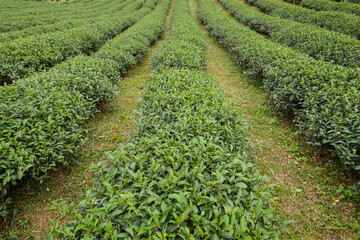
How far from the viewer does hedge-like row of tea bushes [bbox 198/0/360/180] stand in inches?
127

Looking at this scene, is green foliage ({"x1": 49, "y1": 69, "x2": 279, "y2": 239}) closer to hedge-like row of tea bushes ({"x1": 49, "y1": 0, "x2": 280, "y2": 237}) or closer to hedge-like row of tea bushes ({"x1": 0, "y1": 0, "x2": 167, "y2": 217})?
hedge-like row of tea bushes ({"x1": 49, "y1": 0, "x2": 280, "y2": 237})

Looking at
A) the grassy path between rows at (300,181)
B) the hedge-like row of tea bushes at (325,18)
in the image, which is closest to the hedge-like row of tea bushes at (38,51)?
the grassy path between rows at (300,181)

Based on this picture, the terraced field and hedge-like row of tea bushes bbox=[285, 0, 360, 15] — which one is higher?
hedge-like row of tea bushes bbox=[285, 0, 360, 15]

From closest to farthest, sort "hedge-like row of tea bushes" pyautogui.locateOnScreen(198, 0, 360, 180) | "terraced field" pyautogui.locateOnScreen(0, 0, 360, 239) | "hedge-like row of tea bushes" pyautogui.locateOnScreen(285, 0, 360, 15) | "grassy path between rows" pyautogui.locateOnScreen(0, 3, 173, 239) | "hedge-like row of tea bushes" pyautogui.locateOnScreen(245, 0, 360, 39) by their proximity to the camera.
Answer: "terraced field" pyautogui.locateOnScreen(0, 0, 360, 239)
"grassy path between rows" pyautogui.locateOnScreen(0, 3, 173, 239)
"hedge-like row of tea bushes" pyautogui.locateOnScreen(198, 0, 360, 180)
"hedge-like row of tea bushes" pyautogui.locateOnScreen(245, 0, 360, 39)
"hedge-like row of tea bushes" pyautogui.locateOnScreen(285, 0, 360, 15)

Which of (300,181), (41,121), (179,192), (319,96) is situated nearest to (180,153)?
(179,192)

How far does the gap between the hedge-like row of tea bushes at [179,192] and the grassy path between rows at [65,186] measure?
39 centimetres

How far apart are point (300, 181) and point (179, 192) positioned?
3117 millimetres

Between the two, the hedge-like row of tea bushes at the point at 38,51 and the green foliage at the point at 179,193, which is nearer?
the green foliage at the point at 179,193

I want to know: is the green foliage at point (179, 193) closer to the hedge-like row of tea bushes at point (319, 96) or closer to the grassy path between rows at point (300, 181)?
the grassy path between rows at point (300, 181)

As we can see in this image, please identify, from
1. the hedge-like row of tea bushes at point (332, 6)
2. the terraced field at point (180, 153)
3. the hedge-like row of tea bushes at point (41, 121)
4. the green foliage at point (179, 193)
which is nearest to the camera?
the green foliage at point (179, 193)

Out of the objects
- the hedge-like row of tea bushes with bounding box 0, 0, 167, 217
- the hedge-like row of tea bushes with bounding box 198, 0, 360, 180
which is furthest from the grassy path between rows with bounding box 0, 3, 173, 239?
the hedge-like row of tea bushes with bounding box 198, 0, 360, 180

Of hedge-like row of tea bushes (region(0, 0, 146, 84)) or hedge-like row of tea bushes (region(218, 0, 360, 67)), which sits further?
hedge-like row of tea bushes (region(218, 0, 360, 67))

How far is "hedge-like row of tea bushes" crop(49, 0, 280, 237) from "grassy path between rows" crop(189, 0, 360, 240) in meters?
0.45

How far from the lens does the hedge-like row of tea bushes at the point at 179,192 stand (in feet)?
5.19
